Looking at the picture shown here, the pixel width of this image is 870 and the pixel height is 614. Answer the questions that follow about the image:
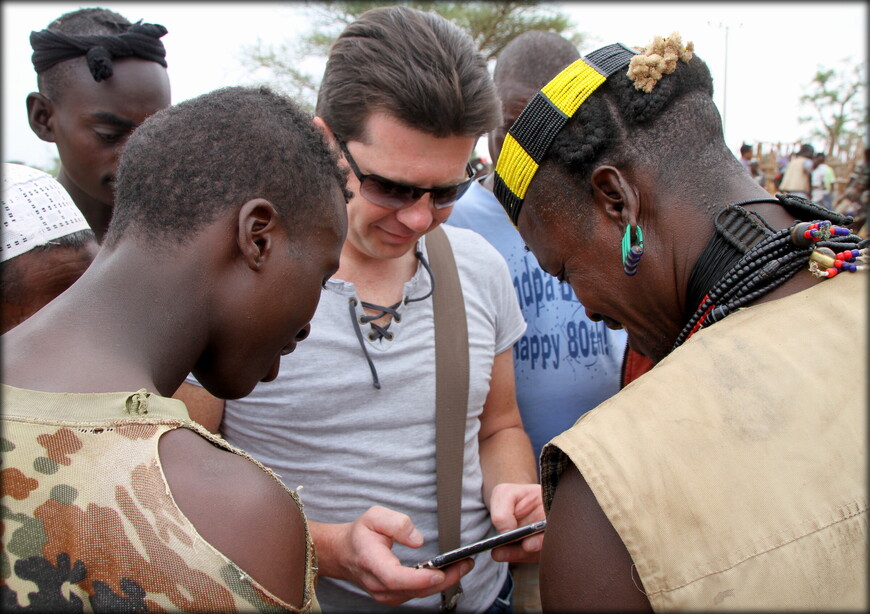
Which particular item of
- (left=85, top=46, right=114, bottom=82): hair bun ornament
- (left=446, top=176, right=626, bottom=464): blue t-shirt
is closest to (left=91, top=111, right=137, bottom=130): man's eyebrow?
(left=85, top=46, right=114, bottom=82): hair bun ornament

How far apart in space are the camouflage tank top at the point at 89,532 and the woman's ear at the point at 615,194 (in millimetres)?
1156

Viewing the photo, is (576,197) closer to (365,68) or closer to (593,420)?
(593,420)

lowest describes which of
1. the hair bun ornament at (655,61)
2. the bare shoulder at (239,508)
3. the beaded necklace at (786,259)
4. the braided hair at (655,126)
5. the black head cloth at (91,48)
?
the bare shoulder at (239,508)

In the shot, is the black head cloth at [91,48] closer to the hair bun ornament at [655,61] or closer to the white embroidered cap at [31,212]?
the white embroidered cap at [31,212]

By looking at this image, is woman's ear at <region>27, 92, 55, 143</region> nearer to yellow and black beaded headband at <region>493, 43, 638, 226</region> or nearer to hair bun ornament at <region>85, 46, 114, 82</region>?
hair bun ornament at <region>85, 46, 114, 82</region>

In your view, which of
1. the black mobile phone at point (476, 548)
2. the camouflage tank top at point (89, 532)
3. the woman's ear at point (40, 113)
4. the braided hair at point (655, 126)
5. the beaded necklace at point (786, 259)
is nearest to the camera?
the camouflage tank top at point (89, 532)

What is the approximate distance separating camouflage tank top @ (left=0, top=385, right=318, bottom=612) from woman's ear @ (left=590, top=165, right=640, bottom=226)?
1156 millimetres

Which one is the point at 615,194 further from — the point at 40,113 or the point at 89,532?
the point at 40,113

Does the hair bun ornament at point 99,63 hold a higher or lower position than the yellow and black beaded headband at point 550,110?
higher

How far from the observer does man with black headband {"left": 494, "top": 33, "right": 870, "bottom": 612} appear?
1138 millimetres

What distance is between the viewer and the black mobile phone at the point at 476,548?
6.45 ft

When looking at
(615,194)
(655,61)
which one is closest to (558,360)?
(615,194)

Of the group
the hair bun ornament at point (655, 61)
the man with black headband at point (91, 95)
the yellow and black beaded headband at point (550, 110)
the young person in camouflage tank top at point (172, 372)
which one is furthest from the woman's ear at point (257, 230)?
the man with black headband at point (91, 95)

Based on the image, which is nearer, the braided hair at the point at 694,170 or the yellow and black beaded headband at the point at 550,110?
the braided hair at the point at 694,170
